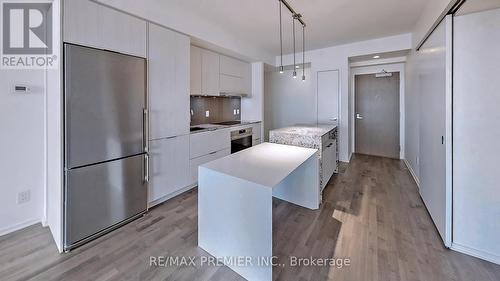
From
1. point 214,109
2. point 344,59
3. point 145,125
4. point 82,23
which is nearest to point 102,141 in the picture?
point 145,125

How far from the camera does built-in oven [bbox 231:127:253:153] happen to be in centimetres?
418

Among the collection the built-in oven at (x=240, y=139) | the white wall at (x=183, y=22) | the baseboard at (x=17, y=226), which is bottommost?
the baseboard at (x=17, y=226)

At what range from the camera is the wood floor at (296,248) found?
1673mm

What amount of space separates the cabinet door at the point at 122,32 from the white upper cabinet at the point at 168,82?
0.42ft

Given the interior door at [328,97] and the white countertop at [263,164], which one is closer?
the white countertop at [263,164]

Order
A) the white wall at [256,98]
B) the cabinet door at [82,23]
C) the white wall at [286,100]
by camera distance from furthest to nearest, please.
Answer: the white wall at [286,100] < the white wall at [256,98] < the cabinet door at [82,23]

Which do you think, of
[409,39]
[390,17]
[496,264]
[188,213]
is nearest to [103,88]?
[188,213]

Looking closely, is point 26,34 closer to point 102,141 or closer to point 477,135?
point 102,141

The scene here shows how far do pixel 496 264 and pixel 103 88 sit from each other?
12.0 ft

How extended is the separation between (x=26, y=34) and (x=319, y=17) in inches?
137

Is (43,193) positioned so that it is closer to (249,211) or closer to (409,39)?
(249,211)

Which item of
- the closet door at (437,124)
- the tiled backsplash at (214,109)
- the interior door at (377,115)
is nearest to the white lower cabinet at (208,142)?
the tiled backsplash at (214,109)

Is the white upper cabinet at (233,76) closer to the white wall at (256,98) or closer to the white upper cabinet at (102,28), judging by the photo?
the white wall at (256,98)

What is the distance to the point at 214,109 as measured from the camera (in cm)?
454
